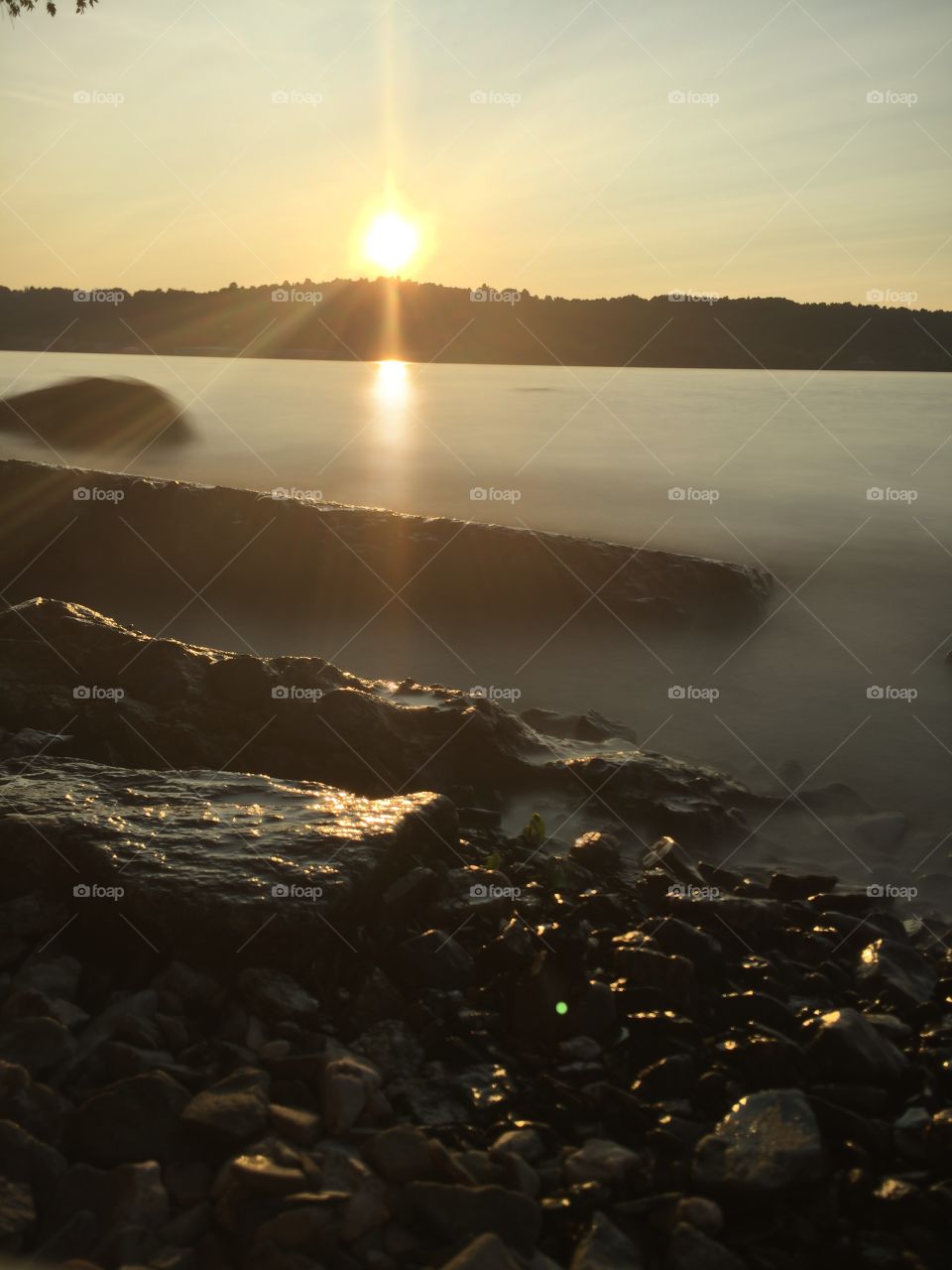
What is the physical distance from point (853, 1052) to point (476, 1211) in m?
1.89

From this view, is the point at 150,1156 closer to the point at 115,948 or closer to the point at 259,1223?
the point at 259,1223

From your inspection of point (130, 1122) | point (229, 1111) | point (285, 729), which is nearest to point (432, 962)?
point (229, 1111)

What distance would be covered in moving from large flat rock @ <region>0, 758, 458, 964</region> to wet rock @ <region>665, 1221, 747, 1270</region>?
6.82 ft

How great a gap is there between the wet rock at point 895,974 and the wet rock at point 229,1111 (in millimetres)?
3107

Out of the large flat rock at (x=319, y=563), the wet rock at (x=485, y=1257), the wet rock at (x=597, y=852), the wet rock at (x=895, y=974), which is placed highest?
the large flat rock at (x=319, y=563)

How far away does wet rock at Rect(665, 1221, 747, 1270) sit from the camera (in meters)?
3.46

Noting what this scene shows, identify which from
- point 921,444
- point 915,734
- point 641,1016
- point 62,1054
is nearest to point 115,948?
point 62,1054

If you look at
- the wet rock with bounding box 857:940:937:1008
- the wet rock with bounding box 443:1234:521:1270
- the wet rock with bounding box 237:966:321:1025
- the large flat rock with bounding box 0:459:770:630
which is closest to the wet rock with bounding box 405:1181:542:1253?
the wet rock with bounding box 443:1234:521:1270

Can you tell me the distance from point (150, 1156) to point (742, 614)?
11110mm

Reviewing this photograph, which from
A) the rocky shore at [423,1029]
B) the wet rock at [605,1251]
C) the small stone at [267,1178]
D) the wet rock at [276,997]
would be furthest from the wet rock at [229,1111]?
the wet rock at [605,1251]

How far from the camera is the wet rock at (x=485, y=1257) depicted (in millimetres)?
3236

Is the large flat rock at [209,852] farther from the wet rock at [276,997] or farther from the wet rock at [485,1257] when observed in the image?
the wet rock at [485,1257]

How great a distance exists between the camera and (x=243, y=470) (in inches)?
1061

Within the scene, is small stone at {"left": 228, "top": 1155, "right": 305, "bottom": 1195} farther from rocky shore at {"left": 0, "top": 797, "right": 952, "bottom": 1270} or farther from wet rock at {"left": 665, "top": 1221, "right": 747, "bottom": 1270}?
wet rock at {"left": 665, "top": 1221, "right": 747, "bottom": 1270}
